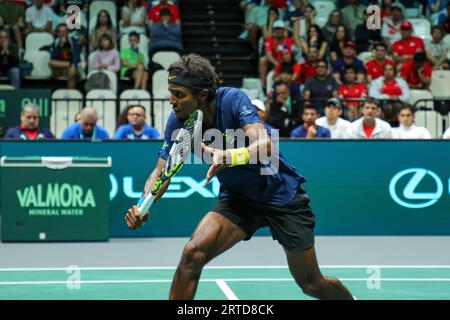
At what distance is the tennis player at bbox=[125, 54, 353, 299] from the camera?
607cm

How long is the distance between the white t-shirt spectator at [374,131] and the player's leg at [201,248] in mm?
6647

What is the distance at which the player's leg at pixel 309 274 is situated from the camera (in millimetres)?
6270

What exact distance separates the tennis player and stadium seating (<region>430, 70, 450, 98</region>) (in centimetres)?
1024

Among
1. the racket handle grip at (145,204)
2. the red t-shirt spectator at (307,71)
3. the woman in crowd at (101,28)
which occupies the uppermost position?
the woman in crowd at (101,28)

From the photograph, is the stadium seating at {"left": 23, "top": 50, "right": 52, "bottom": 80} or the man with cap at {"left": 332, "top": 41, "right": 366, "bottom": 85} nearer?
the man with cap at {"left": 332, "top": 41, "right": 366, "bottom": 85}

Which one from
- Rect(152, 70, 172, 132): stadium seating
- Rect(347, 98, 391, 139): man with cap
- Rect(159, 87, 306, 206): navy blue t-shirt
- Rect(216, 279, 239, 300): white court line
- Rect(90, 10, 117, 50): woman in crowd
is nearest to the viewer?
Rect(159, 87, 306, 206): navy blue t-shirt

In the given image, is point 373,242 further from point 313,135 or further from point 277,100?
point 277,100

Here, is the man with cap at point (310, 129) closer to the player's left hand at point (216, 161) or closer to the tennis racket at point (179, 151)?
the tennis racket at point (179, 151)

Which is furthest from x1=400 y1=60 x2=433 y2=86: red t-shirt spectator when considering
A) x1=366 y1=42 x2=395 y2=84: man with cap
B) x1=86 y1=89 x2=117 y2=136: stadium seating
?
x1=86 y1=89 x2=117 y2=136: stadium seating

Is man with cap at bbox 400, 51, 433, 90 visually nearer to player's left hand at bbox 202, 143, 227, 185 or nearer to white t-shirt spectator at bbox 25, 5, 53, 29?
white t-shirt spectator at bbox 25, 5, 53, 29

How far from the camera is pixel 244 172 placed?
632 centimetres

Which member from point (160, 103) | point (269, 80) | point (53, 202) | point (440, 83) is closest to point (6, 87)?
point (160, 103)

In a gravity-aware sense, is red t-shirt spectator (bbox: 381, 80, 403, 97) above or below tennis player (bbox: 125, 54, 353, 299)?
above

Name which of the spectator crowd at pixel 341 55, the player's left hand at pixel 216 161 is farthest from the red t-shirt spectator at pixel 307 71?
the player's left hand at pixel 216 161
